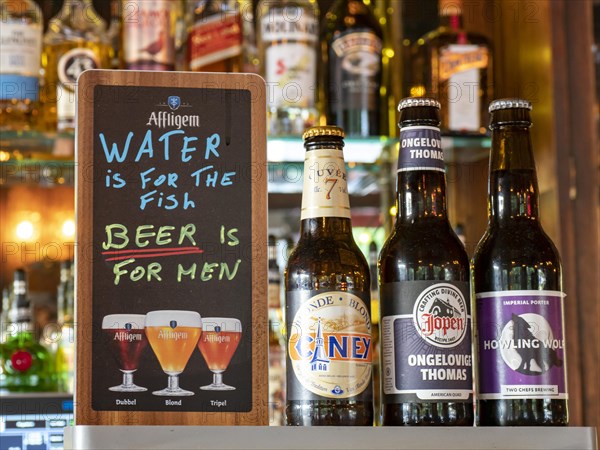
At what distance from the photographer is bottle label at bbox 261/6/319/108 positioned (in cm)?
165

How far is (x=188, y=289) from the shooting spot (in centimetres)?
92

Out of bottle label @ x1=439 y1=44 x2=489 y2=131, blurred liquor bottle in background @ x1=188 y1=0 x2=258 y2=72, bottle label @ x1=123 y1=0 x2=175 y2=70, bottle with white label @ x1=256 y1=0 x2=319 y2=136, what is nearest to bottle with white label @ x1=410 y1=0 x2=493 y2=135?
bottle label @ x1=439 y1=44 x2=489 y2=131

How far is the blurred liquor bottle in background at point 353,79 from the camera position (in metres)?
1.68

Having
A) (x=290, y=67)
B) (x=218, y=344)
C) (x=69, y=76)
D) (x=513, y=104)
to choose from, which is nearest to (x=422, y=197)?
(x=513, y=104)

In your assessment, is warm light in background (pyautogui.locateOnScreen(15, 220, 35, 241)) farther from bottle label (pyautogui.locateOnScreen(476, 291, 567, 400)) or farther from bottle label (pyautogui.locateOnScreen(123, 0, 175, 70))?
bottle label (pyautogui.locateOnScreen(476, 291, 567, 400))

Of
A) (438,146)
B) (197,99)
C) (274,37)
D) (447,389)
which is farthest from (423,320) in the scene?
(274,37)

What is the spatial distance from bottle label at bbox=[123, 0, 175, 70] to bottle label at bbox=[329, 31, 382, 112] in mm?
278

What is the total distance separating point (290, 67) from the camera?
5.45ft

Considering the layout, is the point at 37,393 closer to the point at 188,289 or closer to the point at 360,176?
the point at 360,176

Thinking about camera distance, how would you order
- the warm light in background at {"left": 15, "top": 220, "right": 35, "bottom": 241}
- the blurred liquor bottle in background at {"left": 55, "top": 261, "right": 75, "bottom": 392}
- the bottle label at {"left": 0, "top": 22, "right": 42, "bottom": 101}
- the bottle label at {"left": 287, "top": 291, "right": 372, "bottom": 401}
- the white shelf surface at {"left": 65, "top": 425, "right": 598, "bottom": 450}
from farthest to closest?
the warm light in background at {"left": 15, "top": 220, "right": 35, "bottom": 241}
the blurred liquor bottle in background at {"left": 55, "top": 261, "right": 75, "bottom": 392}
the bottle label at {"left": 0, "top": 22, "right": 42, "bottom": 101}
the bottle label at {"left": 287, "top": 291, "right": 372, "bottom": 401}
the white shelf surface at {"left": 65, "top": 425, "right": 598, "bottom": 450}

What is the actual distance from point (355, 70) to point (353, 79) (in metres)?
0.02

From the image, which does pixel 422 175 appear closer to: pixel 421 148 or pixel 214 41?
pixel 421 148

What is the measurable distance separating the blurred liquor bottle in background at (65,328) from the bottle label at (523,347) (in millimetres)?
968

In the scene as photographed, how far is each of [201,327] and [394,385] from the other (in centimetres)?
19
